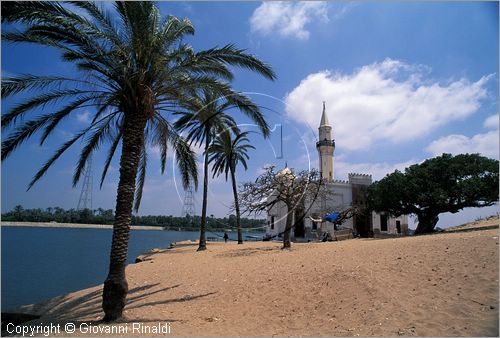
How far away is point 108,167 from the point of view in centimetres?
1327

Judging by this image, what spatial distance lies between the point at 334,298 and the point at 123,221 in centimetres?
552

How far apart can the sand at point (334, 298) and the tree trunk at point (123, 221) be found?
0.56 metres

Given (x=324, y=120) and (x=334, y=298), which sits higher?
(x=324, y=120)

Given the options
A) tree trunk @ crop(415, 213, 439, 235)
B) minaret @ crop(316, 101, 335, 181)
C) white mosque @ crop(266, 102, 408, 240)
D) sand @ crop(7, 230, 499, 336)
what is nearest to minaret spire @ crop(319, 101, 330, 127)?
minaret @ crop(316, 101, 335, 181)

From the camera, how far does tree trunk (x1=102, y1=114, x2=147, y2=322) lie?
331 inches

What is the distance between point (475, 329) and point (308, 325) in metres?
2.90

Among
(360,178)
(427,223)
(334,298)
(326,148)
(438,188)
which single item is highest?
(326,148)

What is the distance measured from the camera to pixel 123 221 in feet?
29.5

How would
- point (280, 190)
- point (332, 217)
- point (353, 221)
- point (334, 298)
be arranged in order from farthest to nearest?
point (353, 221)
point (332, 217)
point (280, 190)
point (334, 298)

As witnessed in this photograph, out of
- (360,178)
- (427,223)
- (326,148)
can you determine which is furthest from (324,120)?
(427,223)

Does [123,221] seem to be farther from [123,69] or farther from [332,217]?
[332,217]

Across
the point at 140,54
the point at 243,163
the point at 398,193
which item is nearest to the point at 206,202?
the point at 243,163

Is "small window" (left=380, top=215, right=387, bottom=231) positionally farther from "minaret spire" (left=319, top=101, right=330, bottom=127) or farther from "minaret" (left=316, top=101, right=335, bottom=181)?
"minaret spire" (left=319, top=101, right=330, bottom=127)

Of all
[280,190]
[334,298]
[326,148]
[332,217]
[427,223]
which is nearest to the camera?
[334,298]
